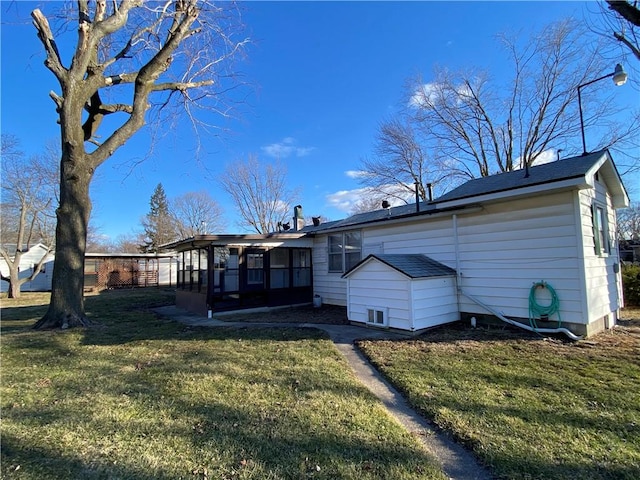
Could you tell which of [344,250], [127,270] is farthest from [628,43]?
[127,270]

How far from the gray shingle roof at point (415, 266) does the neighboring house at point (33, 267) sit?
26186 mm

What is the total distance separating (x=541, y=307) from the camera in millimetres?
6438

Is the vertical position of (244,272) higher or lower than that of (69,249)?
lower

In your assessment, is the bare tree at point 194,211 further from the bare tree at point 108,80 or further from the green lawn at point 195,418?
the green lawn at point 195,418

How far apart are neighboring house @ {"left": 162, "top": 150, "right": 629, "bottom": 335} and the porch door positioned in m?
1.35

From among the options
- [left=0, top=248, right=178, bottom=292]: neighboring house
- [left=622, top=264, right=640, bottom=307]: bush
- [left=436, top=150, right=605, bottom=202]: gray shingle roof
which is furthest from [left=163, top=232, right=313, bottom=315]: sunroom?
[left=0, top=248, right=178, bottom=292]: neighboring house

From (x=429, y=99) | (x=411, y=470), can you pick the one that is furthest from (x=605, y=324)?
(x=429, y=99)

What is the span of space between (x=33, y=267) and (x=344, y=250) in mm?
27498

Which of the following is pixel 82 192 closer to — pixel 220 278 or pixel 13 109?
pixel 220 278

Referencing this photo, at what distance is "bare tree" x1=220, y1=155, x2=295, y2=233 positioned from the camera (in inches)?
1120

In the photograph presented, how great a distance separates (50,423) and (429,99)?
22.4 m

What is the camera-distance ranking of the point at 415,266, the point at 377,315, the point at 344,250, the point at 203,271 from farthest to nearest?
the point at 344,250 < the point at 203,271 < the point at 377,315 < the point at 415,266

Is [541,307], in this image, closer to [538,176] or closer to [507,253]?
[507,253]

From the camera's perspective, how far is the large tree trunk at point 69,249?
7555mm
